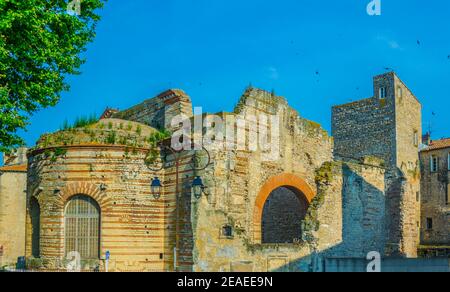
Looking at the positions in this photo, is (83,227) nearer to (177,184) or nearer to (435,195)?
(177,184)

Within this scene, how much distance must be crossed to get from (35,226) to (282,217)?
1175cm

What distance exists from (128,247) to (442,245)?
67.7 feet

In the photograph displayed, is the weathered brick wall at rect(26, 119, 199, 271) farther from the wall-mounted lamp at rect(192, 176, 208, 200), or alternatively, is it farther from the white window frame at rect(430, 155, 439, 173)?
the white window frame at rect(430, 155, 439, 173)

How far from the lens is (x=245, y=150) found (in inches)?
818

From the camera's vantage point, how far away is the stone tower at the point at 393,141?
29.6 meters

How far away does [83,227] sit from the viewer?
19.5 metres

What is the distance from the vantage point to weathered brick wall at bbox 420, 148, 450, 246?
33625mm

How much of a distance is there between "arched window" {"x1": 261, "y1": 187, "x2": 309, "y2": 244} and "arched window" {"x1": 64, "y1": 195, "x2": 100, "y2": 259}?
1025cm

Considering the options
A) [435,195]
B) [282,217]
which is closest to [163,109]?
[282,217]

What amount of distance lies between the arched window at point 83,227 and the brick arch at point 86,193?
0.22m

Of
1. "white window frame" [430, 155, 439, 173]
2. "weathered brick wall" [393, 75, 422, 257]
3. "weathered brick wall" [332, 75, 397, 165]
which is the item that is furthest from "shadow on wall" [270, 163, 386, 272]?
"white window frame" [430, 155, 439, 173]

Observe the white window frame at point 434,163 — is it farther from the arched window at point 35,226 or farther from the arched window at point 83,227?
the arched window at point 35,226
